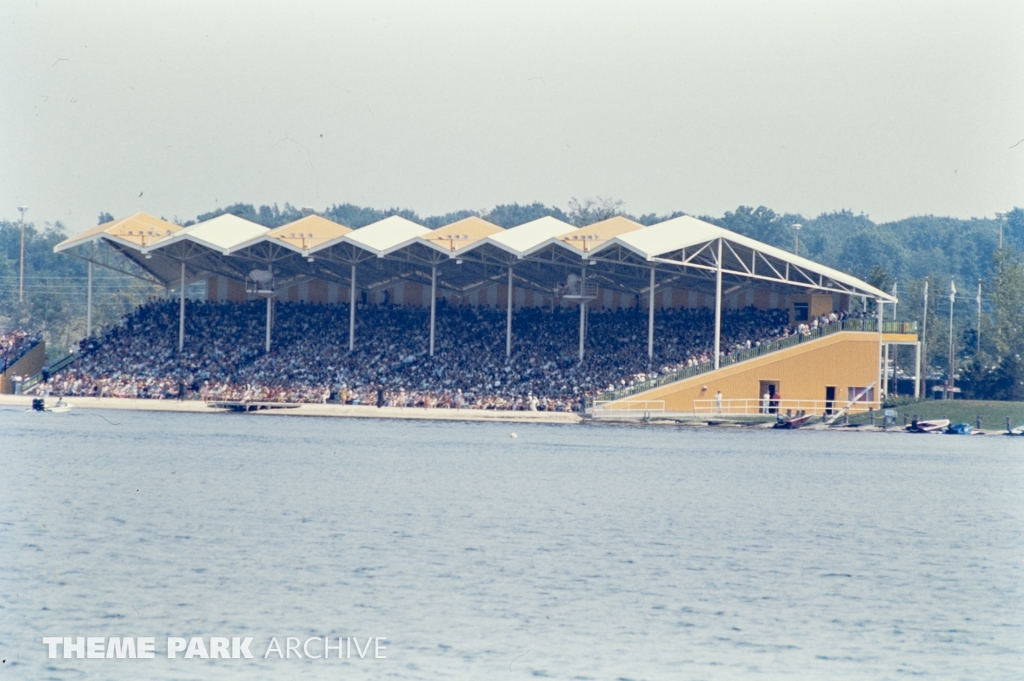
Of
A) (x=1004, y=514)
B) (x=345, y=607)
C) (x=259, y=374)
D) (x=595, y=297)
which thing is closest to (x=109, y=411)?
(x=259, y=374)

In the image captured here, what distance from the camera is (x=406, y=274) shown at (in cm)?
6881

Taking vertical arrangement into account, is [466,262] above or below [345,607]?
above

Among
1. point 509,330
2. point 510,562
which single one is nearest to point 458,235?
point 509,330

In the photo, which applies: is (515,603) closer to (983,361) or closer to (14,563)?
(14,563)

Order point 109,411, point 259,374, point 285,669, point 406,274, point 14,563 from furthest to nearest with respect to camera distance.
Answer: point 406,274, point 259,374, point 109,411, point 14,563, point 285,669

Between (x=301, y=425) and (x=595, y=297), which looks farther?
(x=595, y=297)

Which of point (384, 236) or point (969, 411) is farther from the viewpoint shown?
point (969, 411)

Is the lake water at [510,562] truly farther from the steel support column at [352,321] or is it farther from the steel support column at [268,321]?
the steel support column at [268,321]

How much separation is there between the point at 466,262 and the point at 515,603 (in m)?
43.7

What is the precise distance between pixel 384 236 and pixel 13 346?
1832 cm

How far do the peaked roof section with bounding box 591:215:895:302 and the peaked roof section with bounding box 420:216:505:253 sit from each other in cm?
615

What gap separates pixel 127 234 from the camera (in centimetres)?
6419

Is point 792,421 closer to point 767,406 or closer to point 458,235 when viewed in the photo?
point 767,406

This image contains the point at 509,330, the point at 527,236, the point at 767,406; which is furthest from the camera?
the point at 509,330
